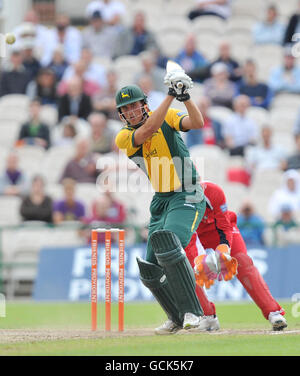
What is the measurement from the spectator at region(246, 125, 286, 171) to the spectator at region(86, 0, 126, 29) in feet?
17.9

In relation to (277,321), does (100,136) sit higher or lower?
higher

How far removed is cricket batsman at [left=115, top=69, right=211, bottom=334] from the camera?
326 inches

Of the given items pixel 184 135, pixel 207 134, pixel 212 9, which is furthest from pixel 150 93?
pixel 212 9

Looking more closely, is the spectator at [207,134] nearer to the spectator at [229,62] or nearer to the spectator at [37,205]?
the spectator at [229,62]

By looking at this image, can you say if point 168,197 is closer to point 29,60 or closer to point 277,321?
point 277,321

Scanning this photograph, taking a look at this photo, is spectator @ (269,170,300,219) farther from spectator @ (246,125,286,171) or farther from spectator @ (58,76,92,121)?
spectator @ (58,76,92,121)

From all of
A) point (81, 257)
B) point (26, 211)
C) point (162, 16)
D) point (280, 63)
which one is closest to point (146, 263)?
point (81, 257)

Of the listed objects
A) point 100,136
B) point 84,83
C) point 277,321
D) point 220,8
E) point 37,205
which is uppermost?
point 220,8

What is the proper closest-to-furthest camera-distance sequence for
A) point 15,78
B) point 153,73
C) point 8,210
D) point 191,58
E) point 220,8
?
1. point 8,210
2. point 153,73
3. point 191,58
4. point 15,78
5. point 220,8

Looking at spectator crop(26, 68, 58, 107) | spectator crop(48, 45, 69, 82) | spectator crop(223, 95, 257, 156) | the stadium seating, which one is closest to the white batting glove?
the stadium seating

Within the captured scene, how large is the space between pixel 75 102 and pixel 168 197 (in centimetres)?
1010

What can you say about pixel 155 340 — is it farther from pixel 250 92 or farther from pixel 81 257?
pixel 250 92

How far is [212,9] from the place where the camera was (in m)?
21.3

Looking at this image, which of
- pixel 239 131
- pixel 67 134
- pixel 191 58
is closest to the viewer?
pixel 239 131
